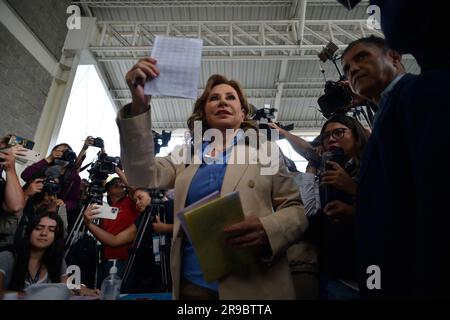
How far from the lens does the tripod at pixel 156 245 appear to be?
171 cm

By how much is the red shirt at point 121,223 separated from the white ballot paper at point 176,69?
4.94 ft

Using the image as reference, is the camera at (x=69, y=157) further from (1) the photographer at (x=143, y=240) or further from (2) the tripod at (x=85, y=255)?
(1) the photographer at (x=143, y=240)

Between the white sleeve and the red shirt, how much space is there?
135cm

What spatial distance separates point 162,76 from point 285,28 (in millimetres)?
5131

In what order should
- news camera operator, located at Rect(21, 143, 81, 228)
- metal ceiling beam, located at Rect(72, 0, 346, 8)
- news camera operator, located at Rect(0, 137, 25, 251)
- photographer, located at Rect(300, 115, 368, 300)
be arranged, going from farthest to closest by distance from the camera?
metal ceiling beam, located at Rect(72, 0, 346, 8) < news camera operator, located at Rect(21, 143, 81, 228) < news camera operator, located at Rect(0, 137, 25, 251) < photographer, located at Rect(300, 115, 368, 300)

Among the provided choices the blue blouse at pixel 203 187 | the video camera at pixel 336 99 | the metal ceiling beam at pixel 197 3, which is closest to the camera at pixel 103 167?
the blue blouse at pixel 203 187

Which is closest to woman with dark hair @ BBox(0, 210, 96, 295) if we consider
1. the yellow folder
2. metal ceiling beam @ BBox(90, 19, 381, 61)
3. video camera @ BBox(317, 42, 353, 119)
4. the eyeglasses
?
the yellow folder

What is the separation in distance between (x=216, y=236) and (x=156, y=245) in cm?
122

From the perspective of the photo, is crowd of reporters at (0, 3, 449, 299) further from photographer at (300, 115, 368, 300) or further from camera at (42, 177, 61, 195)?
camera at (42, 177, 61, 195)

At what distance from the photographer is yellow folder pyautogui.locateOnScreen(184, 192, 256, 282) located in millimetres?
585

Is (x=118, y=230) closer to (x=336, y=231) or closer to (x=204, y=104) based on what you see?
(x=204, y=104)

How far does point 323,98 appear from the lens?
1.60m

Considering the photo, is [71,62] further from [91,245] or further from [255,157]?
[255,157]
